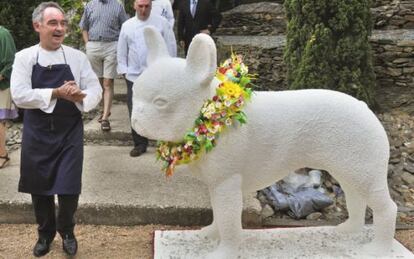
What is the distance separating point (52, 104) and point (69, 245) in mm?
1083

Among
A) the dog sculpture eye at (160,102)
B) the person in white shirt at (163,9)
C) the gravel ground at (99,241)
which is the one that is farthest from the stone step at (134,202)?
the person in white shirt at (163,9)

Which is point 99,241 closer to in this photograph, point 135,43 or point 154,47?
point 154,47

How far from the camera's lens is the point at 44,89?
3.11 m

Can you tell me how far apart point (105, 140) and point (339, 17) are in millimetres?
3213

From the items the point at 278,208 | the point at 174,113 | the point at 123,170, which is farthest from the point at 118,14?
the point at 174,113

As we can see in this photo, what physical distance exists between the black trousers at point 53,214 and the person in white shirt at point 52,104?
0.4 inches

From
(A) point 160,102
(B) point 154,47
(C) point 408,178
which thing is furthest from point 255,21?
(A) point 160,102

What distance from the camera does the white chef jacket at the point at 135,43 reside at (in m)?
5.18

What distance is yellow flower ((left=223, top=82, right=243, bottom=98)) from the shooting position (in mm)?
2881

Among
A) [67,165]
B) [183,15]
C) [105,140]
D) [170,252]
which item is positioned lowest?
[105,140]

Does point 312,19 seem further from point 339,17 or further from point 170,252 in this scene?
point 170,252

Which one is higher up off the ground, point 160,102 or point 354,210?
point 160,102

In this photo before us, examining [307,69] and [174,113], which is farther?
[307,69]

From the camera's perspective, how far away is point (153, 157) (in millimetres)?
5582
